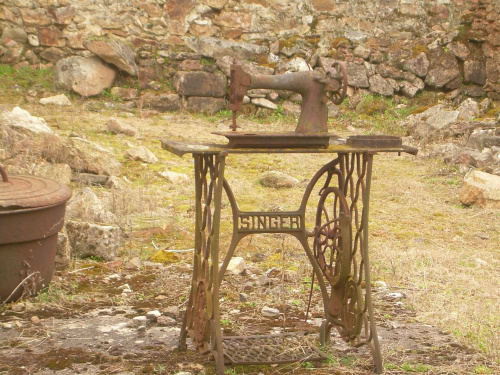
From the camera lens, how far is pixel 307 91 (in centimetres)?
369

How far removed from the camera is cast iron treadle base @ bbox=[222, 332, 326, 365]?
3607 millimetres

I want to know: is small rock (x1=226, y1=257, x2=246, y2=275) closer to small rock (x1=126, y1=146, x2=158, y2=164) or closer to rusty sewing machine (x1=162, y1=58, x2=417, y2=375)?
rusty sewing machine (x1=162, y1=58, x2=417, y2=375)

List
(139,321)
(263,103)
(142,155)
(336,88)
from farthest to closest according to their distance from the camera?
(263,103) → (142,155) → (139,321) → (336,88)

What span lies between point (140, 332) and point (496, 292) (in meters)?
2.63

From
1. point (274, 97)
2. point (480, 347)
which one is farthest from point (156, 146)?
point (480, 347)

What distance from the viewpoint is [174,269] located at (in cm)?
521

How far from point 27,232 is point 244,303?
1.57 m

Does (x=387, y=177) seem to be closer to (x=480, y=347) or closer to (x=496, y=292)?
(x=496, y=292)

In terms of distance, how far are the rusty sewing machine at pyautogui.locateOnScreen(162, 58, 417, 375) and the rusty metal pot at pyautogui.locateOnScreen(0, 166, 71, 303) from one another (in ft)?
3.71

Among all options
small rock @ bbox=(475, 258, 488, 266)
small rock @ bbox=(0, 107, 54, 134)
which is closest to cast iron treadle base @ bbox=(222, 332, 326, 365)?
small rock @ bbox=(475, 258, 488, 266)

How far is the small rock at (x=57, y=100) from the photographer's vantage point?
9961mm

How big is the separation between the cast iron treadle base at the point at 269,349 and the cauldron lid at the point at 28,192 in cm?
150

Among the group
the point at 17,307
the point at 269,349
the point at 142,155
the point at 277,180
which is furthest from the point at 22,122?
the point at 269,349

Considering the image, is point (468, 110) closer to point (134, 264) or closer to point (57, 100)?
point (57, 100)
